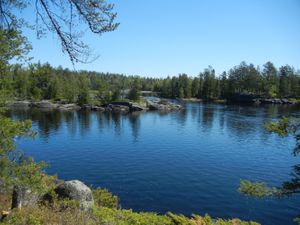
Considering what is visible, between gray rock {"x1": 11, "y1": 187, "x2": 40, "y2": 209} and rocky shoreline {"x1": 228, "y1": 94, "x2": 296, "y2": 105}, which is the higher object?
rocky shoreline {"x1": 228, "y1": 94, "x2": 296, "y2": 105}

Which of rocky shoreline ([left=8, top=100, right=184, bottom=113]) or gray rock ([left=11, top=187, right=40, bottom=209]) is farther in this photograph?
rocky shoreline ([left=8, top=100, right=184, bottom=113])

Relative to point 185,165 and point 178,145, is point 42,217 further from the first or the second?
point 178,145

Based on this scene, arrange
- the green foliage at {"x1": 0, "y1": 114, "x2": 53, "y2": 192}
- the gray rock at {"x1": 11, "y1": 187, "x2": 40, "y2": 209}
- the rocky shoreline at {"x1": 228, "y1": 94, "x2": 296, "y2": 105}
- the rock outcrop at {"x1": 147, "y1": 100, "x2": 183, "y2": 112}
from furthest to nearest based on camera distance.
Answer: the rocky shoreline at {"x1": 228, "y1": 94, "x2": 296, "y2": 105} → the rock outcrop at {"x1": 147, "y1": 100, "x2": 183, "y2": 112} → the gray rock at {"x1": 11, "y1": 187, "x2": 40, "y2": 209} → the green foliage at {"x1": 0, "y1": 114, "x2": 53, "y2": 192}

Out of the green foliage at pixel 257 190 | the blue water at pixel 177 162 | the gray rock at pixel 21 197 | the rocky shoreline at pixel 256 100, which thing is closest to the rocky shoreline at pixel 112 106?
the blue water at pixel 177 162

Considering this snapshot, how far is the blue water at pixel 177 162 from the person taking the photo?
2744cm

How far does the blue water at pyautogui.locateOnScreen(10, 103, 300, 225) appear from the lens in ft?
90.0

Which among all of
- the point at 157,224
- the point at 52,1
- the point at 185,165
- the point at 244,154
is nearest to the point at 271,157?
the point at 244,154

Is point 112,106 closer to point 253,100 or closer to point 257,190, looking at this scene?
point 253,100

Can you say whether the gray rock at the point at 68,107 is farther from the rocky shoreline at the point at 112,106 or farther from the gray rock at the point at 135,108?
the gray rock at the point at 135,108

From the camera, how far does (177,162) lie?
40.2m

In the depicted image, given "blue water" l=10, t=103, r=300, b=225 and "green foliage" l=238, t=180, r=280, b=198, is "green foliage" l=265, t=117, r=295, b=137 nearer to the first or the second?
"green foliage" l=238, t=180, r=280, b=198

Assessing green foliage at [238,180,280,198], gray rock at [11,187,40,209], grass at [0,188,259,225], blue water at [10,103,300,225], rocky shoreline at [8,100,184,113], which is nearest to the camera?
grass at [0,188,259,225]


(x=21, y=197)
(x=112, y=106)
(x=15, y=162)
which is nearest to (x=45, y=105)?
(x=112, y=106)

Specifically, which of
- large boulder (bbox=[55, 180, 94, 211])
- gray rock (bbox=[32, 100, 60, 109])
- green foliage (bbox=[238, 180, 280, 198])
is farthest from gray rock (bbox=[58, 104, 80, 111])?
green foliage (bbox=[238, 180, 280, 198])
